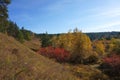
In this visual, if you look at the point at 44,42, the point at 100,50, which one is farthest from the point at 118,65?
the point at 44,42

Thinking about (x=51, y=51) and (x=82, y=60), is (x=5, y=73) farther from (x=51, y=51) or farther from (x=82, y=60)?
(x=82, y=60)

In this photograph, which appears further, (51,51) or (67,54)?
(67,54)

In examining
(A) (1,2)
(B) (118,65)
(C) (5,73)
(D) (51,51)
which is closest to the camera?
(C) (5,73)

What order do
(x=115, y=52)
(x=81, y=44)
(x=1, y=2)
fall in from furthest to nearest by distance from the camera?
(x=115, y=52)
(x=81, y=44)
(x=1, y=2)

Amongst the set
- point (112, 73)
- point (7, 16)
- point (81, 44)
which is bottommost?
point (112, 73)

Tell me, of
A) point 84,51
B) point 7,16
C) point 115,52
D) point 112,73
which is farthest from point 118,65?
point 7,16

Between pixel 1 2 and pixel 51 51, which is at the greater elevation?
pixel 1 2

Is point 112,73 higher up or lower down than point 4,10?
lower down

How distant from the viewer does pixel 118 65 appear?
53.2 m

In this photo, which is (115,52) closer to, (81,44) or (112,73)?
(81,44)

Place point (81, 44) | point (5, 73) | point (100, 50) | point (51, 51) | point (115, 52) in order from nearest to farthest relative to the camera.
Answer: point (5, 73) → point (51, 51) → point (81, 44) → point (115, 52) → point (100, 50)

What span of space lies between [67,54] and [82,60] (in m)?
4.83

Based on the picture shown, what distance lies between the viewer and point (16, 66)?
10648mm

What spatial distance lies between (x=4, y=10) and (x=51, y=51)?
16825mm
